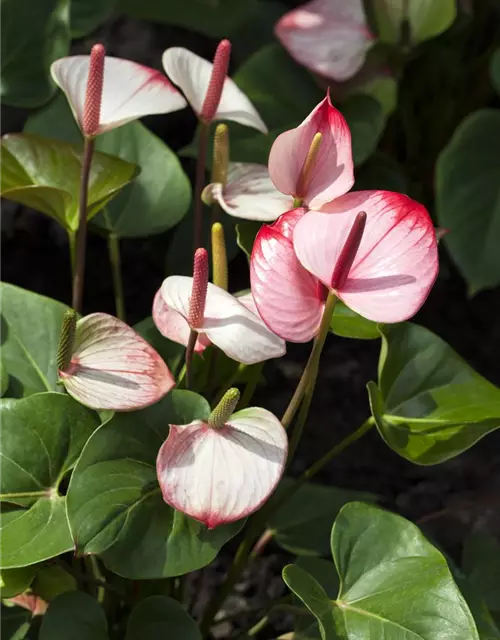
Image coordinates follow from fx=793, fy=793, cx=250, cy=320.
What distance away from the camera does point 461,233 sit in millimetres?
1112

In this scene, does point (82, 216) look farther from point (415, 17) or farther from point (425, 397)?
point (415, 17)

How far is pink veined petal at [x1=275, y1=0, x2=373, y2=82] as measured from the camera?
113cm

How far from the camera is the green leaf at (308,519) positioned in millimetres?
928

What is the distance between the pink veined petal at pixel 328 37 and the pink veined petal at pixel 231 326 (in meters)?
0.60

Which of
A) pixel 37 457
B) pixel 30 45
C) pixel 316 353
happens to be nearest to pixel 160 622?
pixel 37 457

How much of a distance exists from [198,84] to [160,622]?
503mm

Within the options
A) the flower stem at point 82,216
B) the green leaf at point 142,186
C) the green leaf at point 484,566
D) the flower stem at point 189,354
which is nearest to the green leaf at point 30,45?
the green leaf at point 142,186

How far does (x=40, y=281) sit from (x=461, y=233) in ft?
2.30

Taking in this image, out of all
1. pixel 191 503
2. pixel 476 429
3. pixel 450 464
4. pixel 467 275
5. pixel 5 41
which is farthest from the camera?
pixel 450 464

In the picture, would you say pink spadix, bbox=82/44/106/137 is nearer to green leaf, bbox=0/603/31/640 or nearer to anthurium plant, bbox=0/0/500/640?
anthurium plant, bbox=0/0/500/640

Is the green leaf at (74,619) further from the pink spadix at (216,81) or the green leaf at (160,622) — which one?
the pink spadix at (216,81)

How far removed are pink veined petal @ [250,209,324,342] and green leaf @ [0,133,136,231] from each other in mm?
252

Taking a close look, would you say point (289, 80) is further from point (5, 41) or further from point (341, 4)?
point (5, 41)

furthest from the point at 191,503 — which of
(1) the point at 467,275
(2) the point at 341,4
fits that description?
(2) the point at 341,4
